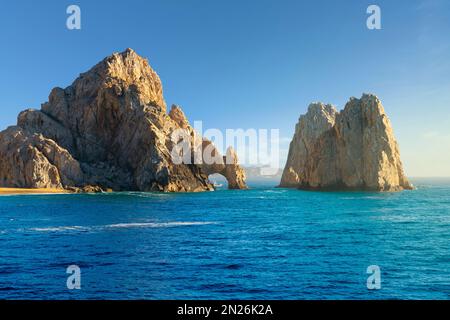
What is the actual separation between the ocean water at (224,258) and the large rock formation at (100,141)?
310 feet

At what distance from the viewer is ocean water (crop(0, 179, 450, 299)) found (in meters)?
26.8

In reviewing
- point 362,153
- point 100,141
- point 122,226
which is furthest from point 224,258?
point 100,141

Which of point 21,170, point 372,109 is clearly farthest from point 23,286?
point 372,109

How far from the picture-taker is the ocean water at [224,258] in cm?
2683

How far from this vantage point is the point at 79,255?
37.8 m

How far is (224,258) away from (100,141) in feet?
511

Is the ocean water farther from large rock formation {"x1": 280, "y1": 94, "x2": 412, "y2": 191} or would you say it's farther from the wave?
large rock formation {"x1": 280, "y1": 94, "x2": 412, "y2": 191}

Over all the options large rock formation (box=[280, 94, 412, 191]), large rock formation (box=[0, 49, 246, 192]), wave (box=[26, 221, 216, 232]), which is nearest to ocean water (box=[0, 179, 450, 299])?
wave (box=[26, 221, 216, 232])

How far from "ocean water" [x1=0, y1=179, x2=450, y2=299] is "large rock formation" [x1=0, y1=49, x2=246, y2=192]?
94598 millimetres

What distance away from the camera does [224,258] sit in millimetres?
36812

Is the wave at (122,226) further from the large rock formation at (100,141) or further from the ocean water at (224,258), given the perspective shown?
the large rock formation at (100,141)

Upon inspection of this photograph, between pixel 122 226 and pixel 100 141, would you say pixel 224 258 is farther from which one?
pixel 100 141

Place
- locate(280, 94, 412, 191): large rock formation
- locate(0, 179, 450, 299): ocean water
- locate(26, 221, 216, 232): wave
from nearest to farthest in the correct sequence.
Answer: locate(0, 179, 450, 299): ocean water
locate(26, 221, 216, 232): wave
locate(280, 94, 412, 191): large rock formation
